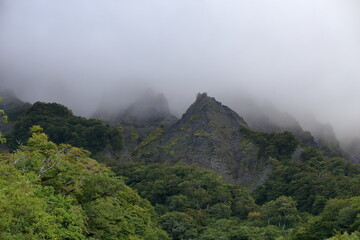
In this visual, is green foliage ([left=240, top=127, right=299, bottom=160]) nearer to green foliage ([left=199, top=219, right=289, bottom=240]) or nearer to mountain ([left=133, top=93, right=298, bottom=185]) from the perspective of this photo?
mountain ([left=133, top=93, right=298, bottom=185])

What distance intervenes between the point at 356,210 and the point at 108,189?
33433 millimetres

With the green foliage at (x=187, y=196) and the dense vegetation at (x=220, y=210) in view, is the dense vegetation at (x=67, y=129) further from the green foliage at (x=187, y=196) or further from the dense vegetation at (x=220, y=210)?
the green foliage at (x=187, y=196)

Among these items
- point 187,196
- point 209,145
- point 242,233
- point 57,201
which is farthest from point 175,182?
point 57,201

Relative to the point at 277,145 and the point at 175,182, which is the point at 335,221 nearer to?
the point at 175,182

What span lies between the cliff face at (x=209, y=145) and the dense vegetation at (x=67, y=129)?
14.7 metres

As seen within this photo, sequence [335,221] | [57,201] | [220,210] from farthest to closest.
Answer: [220,210] < [335,221] < [57,201]

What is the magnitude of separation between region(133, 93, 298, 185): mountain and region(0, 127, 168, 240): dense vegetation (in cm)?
8391

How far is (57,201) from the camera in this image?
115ft

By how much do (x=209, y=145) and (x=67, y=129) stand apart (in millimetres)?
54278

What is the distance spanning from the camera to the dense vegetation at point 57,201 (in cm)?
2600

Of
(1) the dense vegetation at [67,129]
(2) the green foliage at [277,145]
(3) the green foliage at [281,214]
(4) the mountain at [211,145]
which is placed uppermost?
(2) the green foliage at [277,145]

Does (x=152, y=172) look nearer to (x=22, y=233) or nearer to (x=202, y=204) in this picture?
(x=202, y=204)

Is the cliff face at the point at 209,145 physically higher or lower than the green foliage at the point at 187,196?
higher

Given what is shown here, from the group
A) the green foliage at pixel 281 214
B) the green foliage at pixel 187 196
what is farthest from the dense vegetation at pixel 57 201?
the green foliage at pixel 281 214
